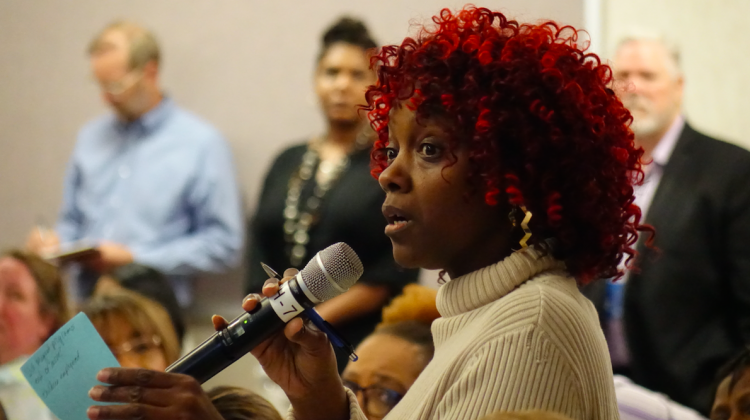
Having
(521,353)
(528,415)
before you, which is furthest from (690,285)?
(528,415)

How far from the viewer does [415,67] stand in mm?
1186

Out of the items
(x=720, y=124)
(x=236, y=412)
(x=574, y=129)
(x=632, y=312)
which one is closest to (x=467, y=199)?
(x=574, y=129)

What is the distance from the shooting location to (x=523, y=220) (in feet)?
3.71

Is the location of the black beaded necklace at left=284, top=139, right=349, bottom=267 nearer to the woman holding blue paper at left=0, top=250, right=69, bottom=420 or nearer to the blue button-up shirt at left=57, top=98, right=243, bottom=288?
the blue button-up shirt at left=57, top=98, right=243, bottom=288

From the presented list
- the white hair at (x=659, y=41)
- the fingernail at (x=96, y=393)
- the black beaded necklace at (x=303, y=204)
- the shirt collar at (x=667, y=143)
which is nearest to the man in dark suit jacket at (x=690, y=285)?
the shirt collar at (x=667, y=143)

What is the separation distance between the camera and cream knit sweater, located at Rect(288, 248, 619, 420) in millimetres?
978

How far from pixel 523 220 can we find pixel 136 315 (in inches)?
62.9

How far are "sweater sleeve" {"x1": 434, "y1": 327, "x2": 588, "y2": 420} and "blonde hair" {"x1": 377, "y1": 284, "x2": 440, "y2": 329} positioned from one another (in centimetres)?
106

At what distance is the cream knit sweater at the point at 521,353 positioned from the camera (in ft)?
3.21

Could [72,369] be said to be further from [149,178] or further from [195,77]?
[195,77]

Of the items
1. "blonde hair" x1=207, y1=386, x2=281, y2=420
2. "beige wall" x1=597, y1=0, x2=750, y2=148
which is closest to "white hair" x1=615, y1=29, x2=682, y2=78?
"beige wall" x1=597, y1=0, x2=750, y2=148

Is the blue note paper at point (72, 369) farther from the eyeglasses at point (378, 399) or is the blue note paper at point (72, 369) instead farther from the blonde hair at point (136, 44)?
the blonde hair at point (136, 44)

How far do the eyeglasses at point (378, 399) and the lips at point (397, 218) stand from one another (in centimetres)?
77

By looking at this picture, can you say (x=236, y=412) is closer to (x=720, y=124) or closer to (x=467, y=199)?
(x=467, y=199)
